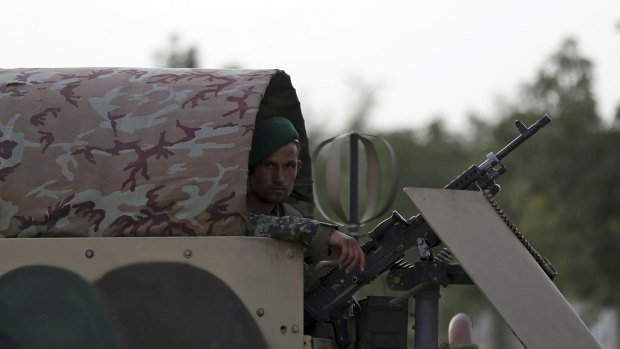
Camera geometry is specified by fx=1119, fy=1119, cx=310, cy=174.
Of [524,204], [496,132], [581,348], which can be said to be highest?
[581,348]

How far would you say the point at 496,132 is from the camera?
31875 millimetres

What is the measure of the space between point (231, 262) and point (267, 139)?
111 centimetres

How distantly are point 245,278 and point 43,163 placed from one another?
44.9 inches

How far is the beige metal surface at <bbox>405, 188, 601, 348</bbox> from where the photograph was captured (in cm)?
523

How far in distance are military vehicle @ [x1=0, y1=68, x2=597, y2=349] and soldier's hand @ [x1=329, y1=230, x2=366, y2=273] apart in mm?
169

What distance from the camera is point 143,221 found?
17.0ft

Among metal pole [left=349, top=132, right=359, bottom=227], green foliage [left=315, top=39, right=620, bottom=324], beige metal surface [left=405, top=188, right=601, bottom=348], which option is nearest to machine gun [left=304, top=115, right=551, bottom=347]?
beige metal surface [left=405, top=188, right=601, bottom=348]

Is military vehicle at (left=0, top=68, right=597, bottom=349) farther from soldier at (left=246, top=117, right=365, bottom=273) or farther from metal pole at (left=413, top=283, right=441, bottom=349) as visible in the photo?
soldier at (left=246, top=117, right=365, bottom=273)

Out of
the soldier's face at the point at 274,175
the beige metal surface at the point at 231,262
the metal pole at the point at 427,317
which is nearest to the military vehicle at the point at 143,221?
the beige metal surface at the point at 231,262

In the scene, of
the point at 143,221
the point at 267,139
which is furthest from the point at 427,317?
the point at 143,221

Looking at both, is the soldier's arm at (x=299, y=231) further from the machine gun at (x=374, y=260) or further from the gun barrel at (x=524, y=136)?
the gun barrel at (x=524, y=136)

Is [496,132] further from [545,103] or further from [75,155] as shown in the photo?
[75,155]

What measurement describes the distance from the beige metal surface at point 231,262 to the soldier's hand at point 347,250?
20 centimetres

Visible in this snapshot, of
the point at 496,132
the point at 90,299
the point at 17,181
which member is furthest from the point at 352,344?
the point at 496,132
